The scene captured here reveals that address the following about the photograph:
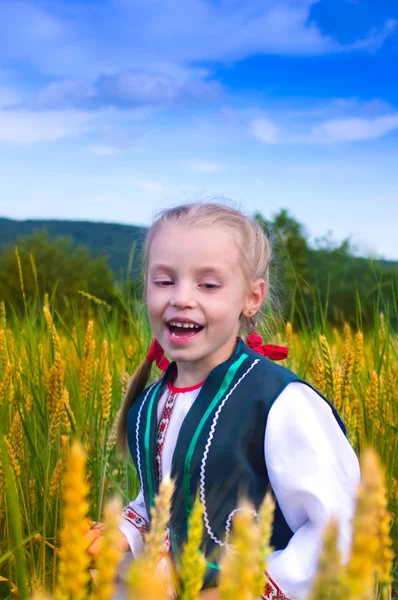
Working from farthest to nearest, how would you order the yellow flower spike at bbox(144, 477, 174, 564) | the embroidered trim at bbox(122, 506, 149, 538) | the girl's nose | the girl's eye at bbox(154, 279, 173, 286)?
the embroidered trim at bbox(122, 506, 149, 538)
the girl's eye at bbox(154, 279, 173, 286)
the girl's nose
the yellow flower spike at bbox(144, 477, 174, 564)

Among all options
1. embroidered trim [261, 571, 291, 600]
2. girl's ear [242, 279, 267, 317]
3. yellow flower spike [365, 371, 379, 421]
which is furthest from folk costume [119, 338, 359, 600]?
yellow flower spike [365, 371, 379, 421]

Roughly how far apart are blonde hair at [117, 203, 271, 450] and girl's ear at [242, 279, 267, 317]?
0.08 feet

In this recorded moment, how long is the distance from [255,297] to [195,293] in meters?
0.32

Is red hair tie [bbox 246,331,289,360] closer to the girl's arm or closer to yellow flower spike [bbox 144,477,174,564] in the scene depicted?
the girl's arm

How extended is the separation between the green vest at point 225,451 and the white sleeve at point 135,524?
202 millimetres

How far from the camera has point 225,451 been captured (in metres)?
1.65

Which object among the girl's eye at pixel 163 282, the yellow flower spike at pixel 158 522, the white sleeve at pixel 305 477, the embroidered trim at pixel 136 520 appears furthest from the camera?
the embroidered trim at pixel 136 520

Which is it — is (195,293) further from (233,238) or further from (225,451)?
(225,451)

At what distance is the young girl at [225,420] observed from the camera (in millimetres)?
1557

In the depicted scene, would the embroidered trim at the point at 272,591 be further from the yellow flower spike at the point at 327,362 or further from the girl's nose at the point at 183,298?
the girl's nose at the point at 183,298

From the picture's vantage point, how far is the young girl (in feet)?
5.11

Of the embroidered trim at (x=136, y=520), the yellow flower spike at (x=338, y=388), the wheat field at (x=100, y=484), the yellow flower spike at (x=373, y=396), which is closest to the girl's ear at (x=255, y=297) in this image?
the wheat field at (x=100, y=484)

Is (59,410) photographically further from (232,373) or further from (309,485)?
(309,485)

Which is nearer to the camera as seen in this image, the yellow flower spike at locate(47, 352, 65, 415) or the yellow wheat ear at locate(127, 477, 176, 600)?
the yellow wheat ear at locate(127, 477, 176, 600)
